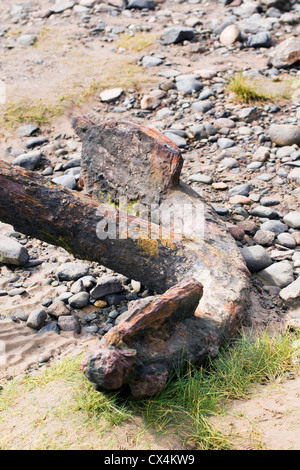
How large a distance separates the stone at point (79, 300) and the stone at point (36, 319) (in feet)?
0.82

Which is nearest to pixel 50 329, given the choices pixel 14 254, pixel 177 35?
pixel 14 254

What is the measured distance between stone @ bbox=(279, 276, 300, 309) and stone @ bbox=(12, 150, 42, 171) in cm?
302

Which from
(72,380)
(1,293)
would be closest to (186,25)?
(1,293)

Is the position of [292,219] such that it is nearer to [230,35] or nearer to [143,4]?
[230,35]

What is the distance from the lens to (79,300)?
12.8 ft

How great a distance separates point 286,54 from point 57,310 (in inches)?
194

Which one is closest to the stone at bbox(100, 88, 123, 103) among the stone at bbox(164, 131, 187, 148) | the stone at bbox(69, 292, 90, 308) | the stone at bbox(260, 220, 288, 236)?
the stone at bbox(164, 131, 187, 148)

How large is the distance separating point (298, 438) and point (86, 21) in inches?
296

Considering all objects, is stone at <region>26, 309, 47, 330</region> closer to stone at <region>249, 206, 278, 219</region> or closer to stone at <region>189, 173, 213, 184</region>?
stone at <region>249, 206, 278, 219</region>

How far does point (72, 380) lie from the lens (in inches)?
117

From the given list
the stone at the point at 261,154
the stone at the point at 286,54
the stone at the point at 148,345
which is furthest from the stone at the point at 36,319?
the stone at the point at 286,54

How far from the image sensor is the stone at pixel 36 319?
3658 mm

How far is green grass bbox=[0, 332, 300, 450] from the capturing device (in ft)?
8.59

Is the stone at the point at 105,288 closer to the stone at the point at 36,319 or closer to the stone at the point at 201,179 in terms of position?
the stone at the point at 36,319
